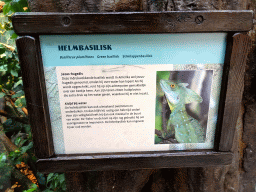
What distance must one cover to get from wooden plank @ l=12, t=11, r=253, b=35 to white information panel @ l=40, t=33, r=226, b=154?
3 cm

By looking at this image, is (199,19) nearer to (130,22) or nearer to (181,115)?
(130,22)

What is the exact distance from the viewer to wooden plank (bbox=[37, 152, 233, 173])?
0.81 metres

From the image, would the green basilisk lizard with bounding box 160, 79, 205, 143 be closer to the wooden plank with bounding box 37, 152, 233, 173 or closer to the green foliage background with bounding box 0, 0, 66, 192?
the wooden plank with bounding box 37, 152, 233, 173

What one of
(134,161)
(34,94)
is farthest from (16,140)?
(134,161)

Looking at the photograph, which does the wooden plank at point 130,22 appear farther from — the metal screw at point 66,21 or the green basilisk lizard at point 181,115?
the green basilisk lizard at point 181,115

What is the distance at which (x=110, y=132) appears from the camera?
0.80 meters

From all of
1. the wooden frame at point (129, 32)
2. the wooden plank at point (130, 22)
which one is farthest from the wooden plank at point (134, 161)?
the wooden plank at point (130, 22)

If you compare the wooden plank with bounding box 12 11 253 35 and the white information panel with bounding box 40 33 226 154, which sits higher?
the wooden plank with bounding box 12 11 253 35

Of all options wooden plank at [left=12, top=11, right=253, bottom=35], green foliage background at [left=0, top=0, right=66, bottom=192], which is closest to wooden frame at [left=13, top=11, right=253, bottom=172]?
wooden plank at [left=12, top=11, right=253, bottom=35]

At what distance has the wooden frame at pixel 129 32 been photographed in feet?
2.18

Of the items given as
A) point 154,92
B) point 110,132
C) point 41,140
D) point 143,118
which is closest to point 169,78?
point 154,92

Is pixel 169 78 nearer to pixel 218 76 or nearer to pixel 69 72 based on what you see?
pixel 218 76

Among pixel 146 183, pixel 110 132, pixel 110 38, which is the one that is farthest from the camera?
pixel 146 183

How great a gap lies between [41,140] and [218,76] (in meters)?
0.78
